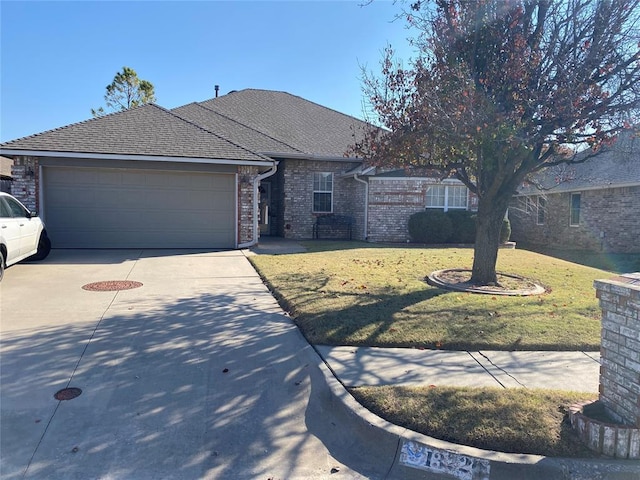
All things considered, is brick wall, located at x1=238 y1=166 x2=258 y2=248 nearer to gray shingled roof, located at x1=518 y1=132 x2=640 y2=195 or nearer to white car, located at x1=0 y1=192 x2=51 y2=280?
white car, located at x1=0 y1=192 x2=51 y2=280

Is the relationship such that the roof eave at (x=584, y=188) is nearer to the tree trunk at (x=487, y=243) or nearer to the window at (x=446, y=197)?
the window at (x=446, y=197)

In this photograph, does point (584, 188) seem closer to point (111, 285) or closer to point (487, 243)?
point (487, 243)

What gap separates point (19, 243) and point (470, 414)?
921 cm

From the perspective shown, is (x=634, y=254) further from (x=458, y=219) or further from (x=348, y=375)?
(x=348, y=375)

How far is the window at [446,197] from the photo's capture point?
18141mm

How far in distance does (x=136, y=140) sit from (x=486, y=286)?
1078 cm

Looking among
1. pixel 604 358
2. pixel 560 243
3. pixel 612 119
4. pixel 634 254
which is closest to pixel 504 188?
pixel 612 119

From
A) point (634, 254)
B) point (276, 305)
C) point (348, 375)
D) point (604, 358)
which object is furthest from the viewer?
point (634, 254)

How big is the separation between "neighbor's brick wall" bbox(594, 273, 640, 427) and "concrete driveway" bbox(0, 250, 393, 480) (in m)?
1.75

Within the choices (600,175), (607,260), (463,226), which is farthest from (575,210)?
(463,226)

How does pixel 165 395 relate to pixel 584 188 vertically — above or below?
below

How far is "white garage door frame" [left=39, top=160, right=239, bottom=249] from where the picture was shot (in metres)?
13.1

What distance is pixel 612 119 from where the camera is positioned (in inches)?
281

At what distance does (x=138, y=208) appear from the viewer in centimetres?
1366
